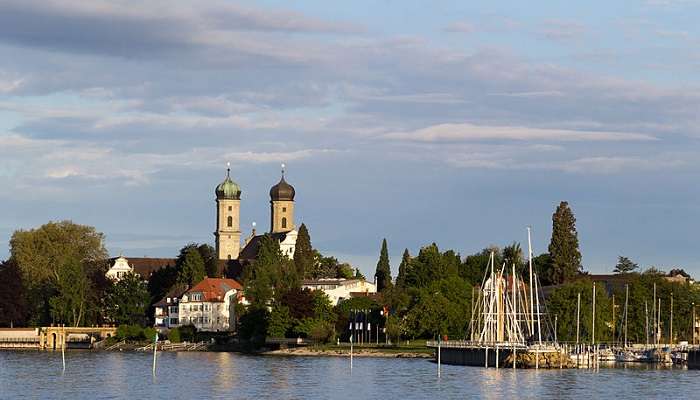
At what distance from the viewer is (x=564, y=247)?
574 feet

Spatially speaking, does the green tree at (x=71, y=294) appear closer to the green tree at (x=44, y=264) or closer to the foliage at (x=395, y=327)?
the green tree at (x=44, y=264)

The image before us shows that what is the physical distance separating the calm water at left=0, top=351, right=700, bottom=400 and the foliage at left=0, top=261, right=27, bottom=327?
148 feet

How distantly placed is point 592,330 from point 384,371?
27907mm

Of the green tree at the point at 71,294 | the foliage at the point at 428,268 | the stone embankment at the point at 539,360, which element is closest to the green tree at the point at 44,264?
the green tree at the point at 71,294

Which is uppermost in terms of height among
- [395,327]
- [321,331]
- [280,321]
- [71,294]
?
[71,294]

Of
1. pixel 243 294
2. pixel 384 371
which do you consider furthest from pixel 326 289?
pixel 384 371

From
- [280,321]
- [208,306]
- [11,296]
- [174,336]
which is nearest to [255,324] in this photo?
[280,321]

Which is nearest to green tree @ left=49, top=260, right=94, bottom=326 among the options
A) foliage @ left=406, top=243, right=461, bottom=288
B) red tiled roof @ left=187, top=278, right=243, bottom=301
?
red tiled roof @ left=187, top=278, right=243, bottom=301

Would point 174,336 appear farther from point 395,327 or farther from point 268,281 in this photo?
point 395,327

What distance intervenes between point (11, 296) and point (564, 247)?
68.8 metres

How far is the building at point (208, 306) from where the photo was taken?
188375 mm

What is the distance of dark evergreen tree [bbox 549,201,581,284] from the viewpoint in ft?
571

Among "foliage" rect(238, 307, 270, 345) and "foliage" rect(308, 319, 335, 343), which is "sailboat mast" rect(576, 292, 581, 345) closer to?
"foliage" rect(308, 319, 335, 343)

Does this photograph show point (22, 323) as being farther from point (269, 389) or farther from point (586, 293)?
point (269, 389)
